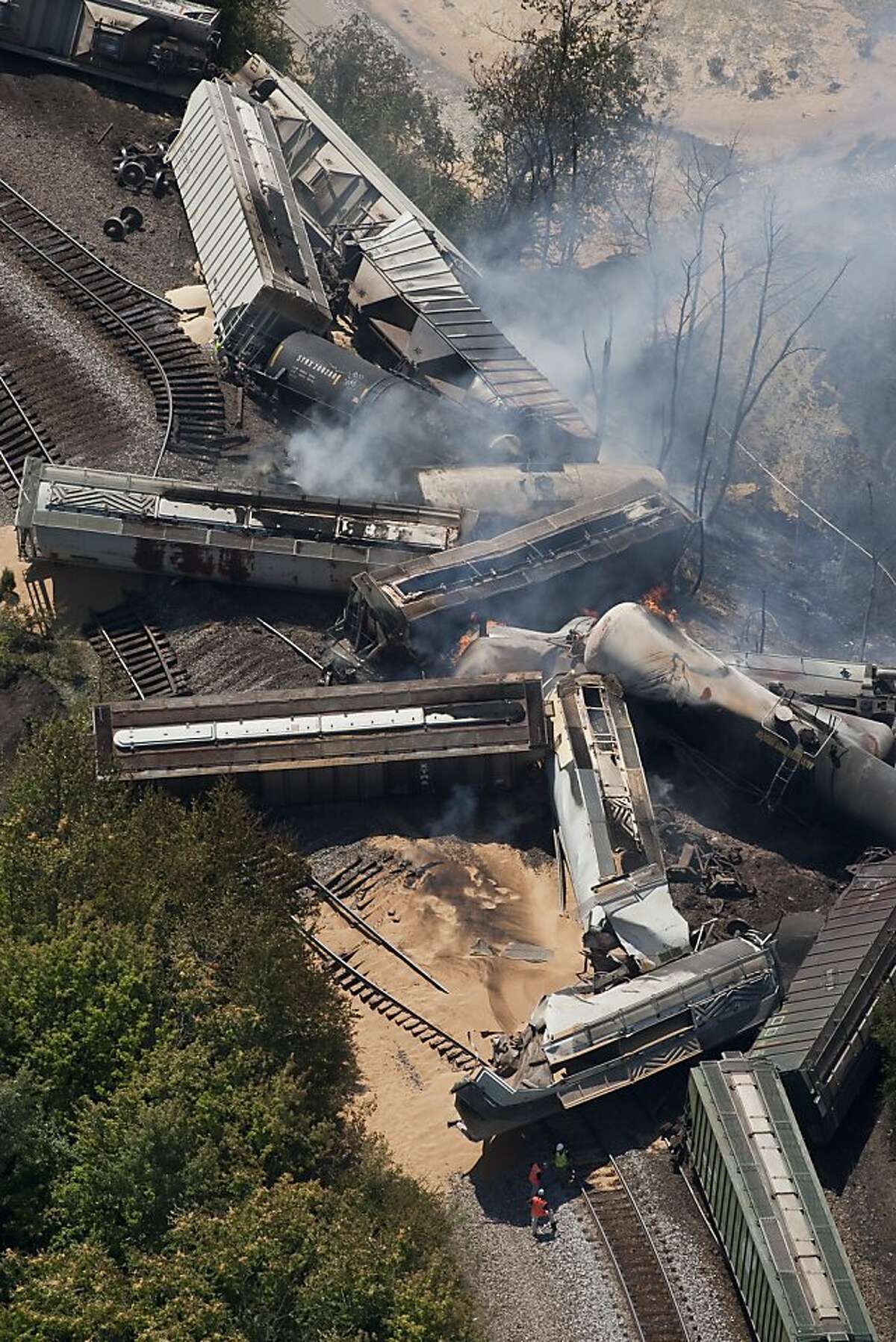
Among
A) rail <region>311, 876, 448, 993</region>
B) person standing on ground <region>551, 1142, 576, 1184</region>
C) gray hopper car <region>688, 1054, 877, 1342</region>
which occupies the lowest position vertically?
person standing on ground <region>551, 1142, 576, 1184</region>

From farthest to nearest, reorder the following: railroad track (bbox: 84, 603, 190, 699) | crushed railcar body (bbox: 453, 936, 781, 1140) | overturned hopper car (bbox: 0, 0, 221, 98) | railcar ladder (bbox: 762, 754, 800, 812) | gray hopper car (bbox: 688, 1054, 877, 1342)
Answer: overturned hopper car (bbox: 0, 0, 221, 98), railroad track (bbox: 84, 603, 190, 699), railcar ladder (bbox: 762, 754, 800, 812), crushed railcar body (bbox: 453, 936, 781, 1140), gray hopper car (bbox: 688, 1054, 877, 1342)

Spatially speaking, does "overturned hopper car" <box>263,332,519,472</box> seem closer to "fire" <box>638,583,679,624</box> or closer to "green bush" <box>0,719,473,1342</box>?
"fire" <box>638,583,679,624</box>

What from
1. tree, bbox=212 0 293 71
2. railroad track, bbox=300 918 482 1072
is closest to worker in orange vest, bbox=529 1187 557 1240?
railroad track, bbox=300 918 482 1072

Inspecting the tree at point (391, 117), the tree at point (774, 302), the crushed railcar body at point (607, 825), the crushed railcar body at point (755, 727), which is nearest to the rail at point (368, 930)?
the crushed railcar body at point (607, 825)

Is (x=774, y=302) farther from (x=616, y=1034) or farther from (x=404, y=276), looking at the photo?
(x=616, y=1034)

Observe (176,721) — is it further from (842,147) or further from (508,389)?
(842,147)

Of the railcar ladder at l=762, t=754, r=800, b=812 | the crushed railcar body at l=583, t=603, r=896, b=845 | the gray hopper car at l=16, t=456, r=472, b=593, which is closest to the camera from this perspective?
the crushed railcar body at l=583, t=603, r=896, b=845

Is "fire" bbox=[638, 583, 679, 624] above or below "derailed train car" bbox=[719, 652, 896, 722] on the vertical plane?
below

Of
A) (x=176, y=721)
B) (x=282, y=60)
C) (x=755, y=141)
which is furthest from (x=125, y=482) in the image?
(x=755, y=141)

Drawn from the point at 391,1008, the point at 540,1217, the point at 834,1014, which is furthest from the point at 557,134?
the point at 540,1217
